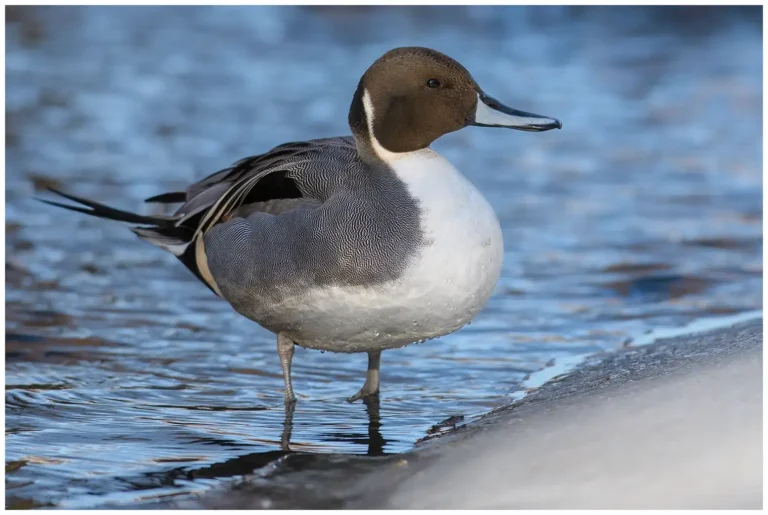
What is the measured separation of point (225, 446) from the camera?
162 inches

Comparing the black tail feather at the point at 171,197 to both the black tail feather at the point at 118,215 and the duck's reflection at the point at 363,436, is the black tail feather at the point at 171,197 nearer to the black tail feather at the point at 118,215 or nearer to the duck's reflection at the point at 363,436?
the black tail feather at the point at 118,215

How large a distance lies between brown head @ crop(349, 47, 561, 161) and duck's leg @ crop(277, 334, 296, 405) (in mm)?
837

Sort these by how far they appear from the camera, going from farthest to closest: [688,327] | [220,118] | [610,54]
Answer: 1. [610,54]
2. [220,118]
3. [688,327]

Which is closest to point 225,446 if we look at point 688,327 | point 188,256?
point 188,256

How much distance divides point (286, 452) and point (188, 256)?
1.22m

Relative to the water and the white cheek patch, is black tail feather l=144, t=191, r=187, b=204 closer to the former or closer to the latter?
the water

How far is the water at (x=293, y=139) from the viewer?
14.5ft

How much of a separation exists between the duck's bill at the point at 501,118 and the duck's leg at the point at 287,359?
1.12 meters

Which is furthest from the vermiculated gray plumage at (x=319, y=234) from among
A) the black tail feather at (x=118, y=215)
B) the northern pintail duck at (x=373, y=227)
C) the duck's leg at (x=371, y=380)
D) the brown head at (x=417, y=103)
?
the duck's leg at (x=371, y=380)

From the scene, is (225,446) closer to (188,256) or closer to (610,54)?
(188,256)

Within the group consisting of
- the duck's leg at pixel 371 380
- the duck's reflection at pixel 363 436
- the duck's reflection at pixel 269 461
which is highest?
the duck's leg at pixel 371 380

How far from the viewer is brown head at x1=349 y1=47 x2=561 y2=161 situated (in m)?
4.32

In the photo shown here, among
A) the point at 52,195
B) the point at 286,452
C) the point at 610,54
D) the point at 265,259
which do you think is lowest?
the point at 286,452

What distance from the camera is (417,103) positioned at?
4.34 metres
